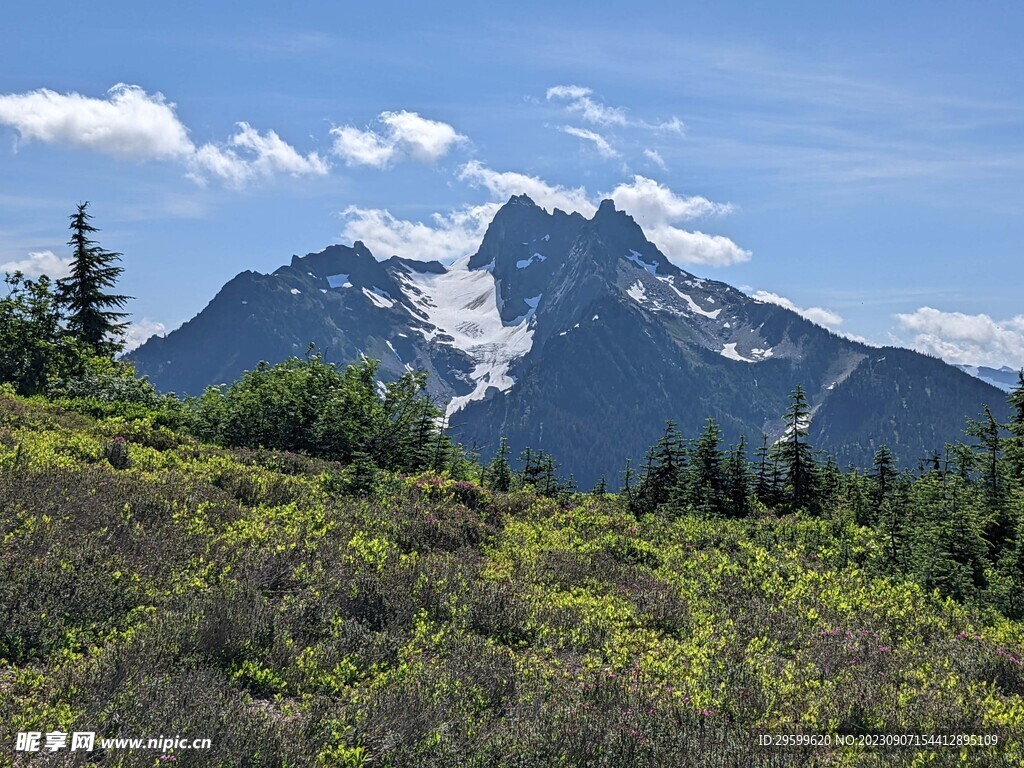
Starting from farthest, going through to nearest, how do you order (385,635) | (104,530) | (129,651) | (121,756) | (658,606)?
(658,606)
(104,530)
(385,635)
(129,651)
(121,756)

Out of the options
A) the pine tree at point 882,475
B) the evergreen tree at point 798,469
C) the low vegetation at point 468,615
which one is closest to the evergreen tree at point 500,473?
the low vegetation at point 468,615

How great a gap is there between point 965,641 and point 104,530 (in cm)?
1294

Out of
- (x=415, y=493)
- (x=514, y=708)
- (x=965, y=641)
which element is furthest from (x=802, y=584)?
(x=415, y=493)

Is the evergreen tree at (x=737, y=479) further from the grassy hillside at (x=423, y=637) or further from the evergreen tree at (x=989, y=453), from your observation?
the grassy hillside at (x=423, y=637)

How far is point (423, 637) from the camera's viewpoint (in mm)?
8359

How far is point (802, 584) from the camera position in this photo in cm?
1239

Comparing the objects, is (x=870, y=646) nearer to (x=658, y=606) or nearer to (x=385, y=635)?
(x=658, y=606)

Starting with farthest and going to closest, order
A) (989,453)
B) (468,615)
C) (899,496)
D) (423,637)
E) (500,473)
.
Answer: (500,473) → (989,453) → (899,496) → (468,615) → (423,637)

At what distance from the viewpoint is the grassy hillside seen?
5934 mm

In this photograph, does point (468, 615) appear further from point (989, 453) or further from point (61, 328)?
point (61, 328)

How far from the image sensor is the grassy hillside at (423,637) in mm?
5934
